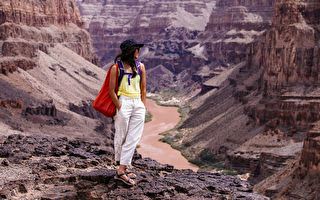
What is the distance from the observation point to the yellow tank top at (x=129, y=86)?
1277 cm

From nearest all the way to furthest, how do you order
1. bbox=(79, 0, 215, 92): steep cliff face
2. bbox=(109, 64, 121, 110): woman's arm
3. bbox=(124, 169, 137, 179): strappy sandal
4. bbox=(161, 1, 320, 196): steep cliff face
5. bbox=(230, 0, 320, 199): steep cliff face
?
bbox=(109, 64, 121, 110): woman's arm < bbox=(124, 169, 137, 179): strappy sandal < bbox=(161, 1, 320, 196): steep cliff face < bbox=(230, 0, 320, 199): steep cliff face < bbox=(79, 0, 215, 92): steep cliff face

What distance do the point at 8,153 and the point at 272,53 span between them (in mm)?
45075

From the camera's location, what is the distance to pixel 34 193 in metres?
12.7

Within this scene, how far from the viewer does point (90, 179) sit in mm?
13625

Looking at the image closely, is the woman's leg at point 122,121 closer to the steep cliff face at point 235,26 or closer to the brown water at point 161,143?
the brown water at point 161,143

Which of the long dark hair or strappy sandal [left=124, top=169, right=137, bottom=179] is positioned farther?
strappy sandal [left=124, top=169, right=137, bottom=179]

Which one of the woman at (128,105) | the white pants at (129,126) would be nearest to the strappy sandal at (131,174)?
the woman at (128,105)

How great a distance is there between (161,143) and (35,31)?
3787cm

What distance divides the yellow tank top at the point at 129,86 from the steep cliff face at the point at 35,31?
51.0m

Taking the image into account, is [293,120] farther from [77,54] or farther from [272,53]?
[77,54]

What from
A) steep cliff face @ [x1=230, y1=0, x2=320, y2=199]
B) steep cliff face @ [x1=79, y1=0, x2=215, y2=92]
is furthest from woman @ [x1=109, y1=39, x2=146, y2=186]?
steep cliff face @ [x1=79, y1=0, x2=215, y2=92]

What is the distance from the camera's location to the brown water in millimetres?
55737

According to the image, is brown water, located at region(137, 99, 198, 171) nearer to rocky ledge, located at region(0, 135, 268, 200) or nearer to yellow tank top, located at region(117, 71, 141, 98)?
rocky ledge, located at region(0, 135, 268, 200)

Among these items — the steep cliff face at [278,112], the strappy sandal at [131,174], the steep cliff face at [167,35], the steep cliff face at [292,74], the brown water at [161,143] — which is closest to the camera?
the strappy sandal at [131,174]
